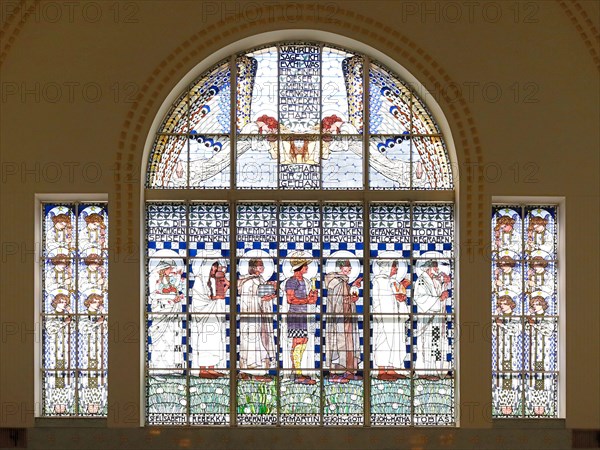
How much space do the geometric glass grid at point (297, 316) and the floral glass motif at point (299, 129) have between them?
0.31 m

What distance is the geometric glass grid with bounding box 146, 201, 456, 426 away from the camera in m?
10.0

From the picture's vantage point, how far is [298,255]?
10148 millimetres

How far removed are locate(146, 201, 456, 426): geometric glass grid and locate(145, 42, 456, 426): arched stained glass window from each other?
2cm

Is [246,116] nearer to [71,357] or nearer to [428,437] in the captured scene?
[71,357]

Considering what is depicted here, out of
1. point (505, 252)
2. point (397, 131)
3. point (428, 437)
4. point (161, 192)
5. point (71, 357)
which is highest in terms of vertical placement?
point (397, 131)

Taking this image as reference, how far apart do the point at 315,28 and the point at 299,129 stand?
3.61ft

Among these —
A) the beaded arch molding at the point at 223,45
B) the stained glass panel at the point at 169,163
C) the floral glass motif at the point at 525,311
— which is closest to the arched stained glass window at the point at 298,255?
the stained glass panel at the point at 169,163

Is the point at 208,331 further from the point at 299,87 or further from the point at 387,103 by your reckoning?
the point at 387,103

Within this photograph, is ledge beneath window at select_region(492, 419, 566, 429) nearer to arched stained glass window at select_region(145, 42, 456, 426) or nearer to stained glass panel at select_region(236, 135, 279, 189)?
arched stained glass window at select_region(145, 42, 456, 426)

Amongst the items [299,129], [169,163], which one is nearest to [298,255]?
[299,129]

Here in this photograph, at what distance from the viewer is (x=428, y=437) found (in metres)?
9.84

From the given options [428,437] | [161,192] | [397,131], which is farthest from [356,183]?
[428,437]

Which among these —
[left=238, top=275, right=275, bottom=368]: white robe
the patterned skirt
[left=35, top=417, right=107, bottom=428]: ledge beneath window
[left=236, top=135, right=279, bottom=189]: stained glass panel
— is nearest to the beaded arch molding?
[left=236, top=135, right=279, bottom=189]: stained glass panel
